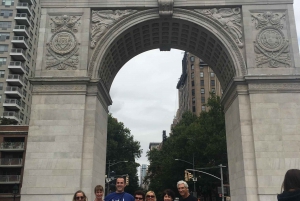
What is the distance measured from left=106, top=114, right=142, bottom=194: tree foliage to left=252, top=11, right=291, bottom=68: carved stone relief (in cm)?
4916

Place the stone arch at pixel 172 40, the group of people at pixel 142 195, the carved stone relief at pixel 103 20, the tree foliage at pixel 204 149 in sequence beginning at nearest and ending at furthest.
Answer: the group of people at pixel 142 195 → the stone arch at pixel 172 40 → the carved stone relief at pixel 103 20 → the tree foliage at pixel 204 149

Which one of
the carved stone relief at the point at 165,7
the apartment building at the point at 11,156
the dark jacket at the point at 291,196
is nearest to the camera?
the dark jacket at the point at 291,196

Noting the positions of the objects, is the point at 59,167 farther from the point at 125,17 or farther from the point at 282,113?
the point at 282,113

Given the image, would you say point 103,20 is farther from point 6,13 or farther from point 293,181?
point 6,13

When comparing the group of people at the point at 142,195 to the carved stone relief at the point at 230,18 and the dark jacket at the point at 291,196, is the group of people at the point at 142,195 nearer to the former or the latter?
the dark jacket at the point at 291,196

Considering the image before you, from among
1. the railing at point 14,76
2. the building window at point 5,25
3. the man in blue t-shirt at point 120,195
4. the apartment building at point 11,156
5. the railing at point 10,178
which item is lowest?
the man in blue t-shirt at point 120,195

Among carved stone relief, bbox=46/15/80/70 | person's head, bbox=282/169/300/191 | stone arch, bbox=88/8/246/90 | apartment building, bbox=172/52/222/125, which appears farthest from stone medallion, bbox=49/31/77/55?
apartment building, bbox=172/52/222/125

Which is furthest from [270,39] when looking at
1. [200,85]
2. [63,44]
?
[200,85]

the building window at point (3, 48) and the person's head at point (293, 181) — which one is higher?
the building window at point (3, 48)

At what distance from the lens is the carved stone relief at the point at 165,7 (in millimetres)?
24094

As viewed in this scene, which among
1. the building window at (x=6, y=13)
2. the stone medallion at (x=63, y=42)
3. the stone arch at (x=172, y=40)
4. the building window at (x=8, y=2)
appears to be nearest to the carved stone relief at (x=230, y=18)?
the stone arch at (x=172, y=40)

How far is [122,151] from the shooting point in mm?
74438

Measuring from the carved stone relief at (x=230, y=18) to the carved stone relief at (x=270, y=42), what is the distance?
110cm

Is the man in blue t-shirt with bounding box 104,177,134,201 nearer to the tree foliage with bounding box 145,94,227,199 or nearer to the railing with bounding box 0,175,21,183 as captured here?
the tree foliage with bounding box 145,94,227,199
